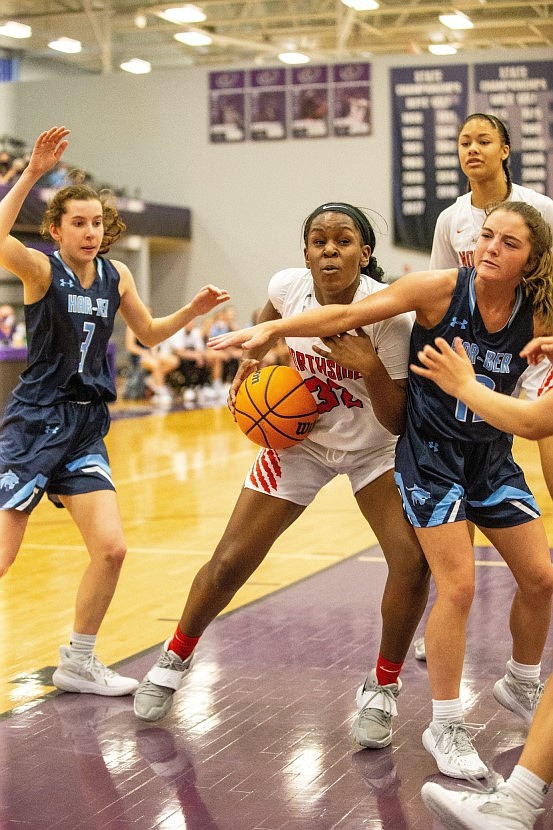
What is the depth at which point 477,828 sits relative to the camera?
8.59 feet

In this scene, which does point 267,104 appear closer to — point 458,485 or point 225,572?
point 225,572

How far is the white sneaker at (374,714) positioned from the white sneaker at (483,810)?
758 mm

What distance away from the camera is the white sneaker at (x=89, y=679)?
159 inches

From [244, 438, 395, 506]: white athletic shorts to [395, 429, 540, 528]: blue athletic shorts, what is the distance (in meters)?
0.28

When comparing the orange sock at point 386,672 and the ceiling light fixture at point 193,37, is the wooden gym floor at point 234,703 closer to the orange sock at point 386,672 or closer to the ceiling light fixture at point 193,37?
the orange sock at point 386,672

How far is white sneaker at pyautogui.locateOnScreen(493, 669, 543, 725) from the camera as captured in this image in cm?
369

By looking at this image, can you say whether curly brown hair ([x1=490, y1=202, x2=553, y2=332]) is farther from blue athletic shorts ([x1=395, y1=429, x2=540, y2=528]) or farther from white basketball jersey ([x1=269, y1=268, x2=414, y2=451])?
white basketball jersey ([x1=269, y1=268, x2=414, y2=451])

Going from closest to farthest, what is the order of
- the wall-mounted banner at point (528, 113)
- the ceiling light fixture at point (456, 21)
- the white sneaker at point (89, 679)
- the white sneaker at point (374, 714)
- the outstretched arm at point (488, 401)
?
the outstretched arm at point (488, 401) < the white sneaker at point (374, 714) < the white sneaker at point (89, 679) < the wall-mounted banner at point (528, 113) < the ceiling light fixture at point (456, 21)

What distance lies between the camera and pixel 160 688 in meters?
3.77

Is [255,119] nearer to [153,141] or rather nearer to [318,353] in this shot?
[153,141]

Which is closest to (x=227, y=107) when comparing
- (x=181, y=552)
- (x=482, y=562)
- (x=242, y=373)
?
(x=181, y=552)

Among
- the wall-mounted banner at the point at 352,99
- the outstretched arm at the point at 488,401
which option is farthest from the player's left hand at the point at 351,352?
the wall-mounted banner at the point at 352,99

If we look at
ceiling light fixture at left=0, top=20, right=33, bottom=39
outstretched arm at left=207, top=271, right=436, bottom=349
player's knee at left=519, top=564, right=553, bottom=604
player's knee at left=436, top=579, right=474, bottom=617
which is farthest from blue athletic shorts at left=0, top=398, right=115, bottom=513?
ceiling light fixture at left=0, top=20, right=33, bottom=39

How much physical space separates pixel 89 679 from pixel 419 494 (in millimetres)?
1488
